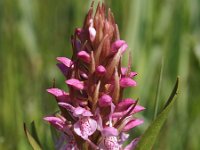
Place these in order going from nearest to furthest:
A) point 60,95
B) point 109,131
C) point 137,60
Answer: point 109,131
point 60,95
point 137,60

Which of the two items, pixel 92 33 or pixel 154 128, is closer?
pixel 154 128

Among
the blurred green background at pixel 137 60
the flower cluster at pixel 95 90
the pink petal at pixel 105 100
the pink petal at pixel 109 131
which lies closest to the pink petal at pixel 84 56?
the flower cluster at pixel 95 90

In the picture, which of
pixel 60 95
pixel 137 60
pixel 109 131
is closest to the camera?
pixel 109 131

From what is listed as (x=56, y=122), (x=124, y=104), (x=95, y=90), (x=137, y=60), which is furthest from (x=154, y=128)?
(x=137, y=60)

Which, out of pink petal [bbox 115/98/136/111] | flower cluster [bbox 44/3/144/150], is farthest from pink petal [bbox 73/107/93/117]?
pink petal [bbox 115/98/136/111]

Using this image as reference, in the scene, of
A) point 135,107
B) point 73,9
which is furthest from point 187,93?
point 135,107

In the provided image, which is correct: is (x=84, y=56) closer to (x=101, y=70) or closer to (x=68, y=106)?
(x=101, y=70)

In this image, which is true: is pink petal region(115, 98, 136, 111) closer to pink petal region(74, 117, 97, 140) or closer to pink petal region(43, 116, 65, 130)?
pink petal region(74, 117, 97, 140)

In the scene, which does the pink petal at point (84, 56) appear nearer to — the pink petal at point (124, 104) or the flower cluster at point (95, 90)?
the flower cluster at point (95, 90)
